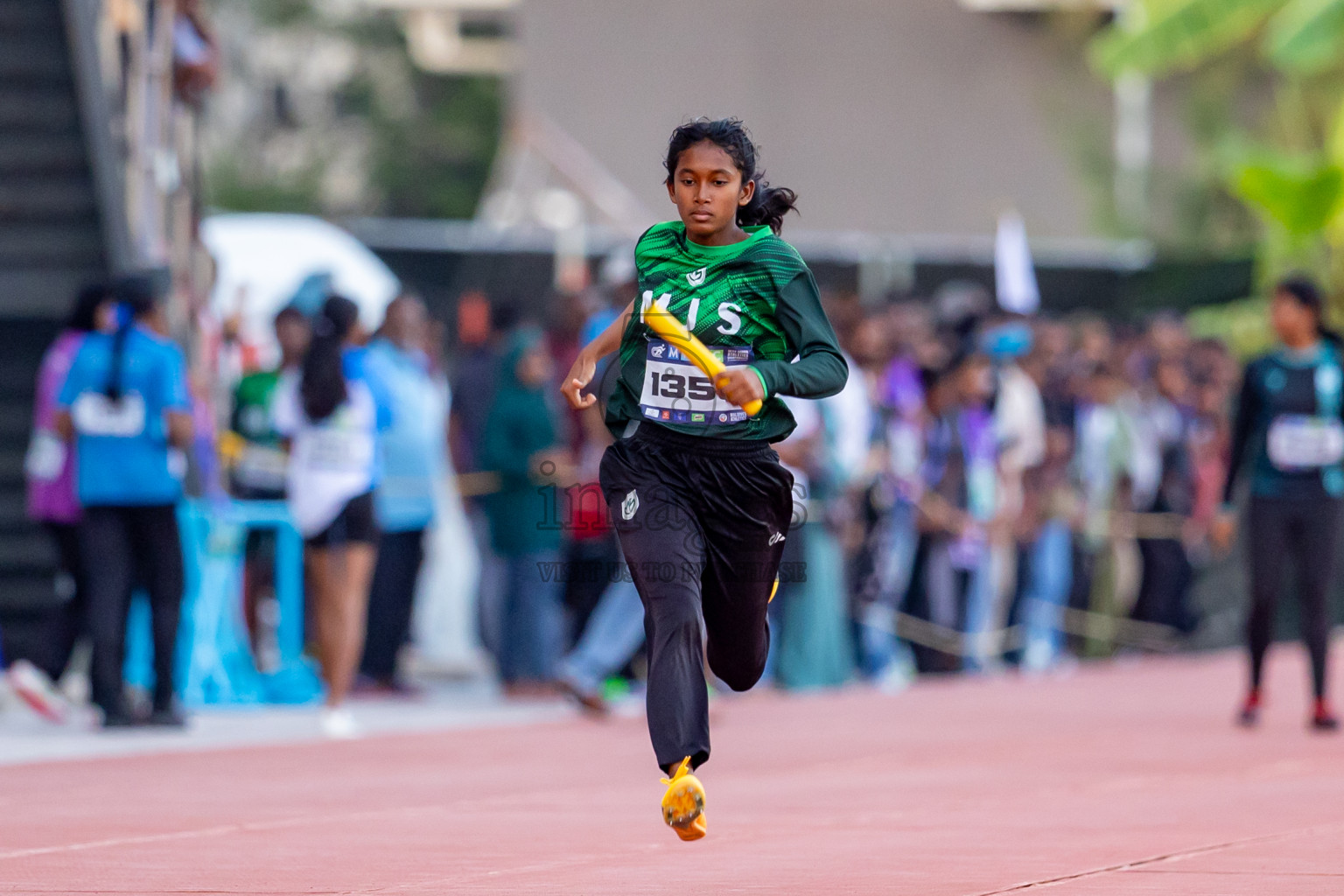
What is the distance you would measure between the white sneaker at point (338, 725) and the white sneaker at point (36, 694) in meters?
1.28

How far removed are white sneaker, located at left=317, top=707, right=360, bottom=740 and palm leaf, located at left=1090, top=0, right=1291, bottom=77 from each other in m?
15.7

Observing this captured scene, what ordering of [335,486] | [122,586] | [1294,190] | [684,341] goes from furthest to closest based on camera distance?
[1294,190], [335,486], [122,586], [684,341]

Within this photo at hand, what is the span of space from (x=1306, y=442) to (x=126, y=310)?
5.77 meters

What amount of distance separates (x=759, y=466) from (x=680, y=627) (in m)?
0.53

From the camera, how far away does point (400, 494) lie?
1349 centimetres

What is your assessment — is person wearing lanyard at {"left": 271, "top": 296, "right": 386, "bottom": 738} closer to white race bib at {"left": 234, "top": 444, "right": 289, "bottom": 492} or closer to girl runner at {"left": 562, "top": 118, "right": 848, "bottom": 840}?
white race bib at {"left": 234, "top": 444, "right": 289, "bottom": 492}

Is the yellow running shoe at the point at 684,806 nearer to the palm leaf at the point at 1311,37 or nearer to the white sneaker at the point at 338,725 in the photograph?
the white sneaker at the point at 338,725

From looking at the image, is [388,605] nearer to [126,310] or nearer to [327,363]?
[327,363]

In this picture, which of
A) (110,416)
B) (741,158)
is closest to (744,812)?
(741,158)

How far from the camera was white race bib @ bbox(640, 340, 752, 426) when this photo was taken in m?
6.40

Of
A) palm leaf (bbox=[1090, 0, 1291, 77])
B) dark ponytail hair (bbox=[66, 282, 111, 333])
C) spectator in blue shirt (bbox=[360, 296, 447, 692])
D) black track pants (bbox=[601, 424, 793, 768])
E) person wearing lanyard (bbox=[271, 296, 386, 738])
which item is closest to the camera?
black track pants (bbox=[601, 424, 793, 768])

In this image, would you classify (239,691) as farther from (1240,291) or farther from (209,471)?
(1240,291)

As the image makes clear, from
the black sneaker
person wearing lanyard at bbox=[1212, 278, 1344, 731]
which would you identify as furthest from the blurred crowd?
person wearing lanyard at bbox=[1212, 278, 1344, 731]

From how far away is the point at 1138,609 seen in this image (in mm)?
17766
